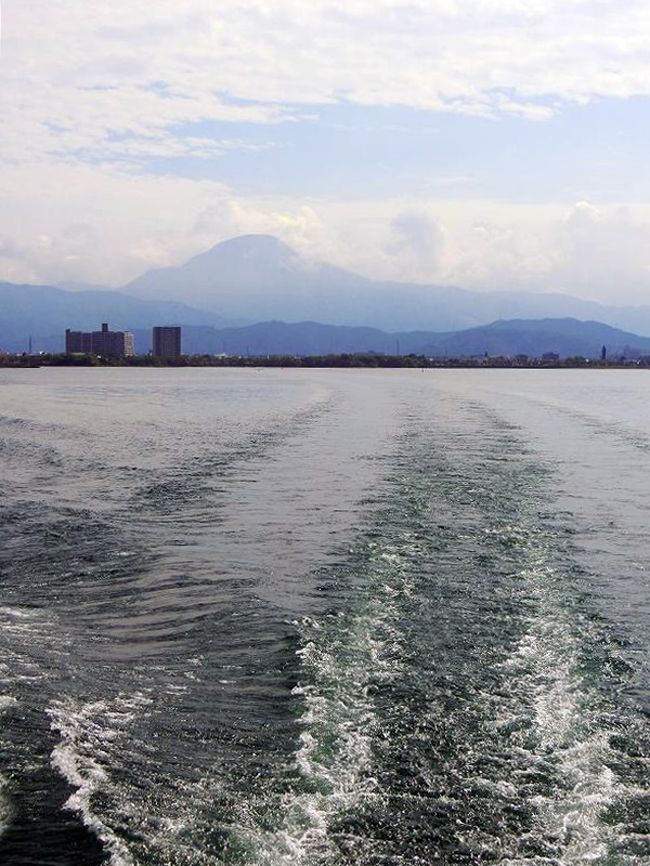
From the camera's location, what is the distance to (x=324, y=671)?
8656 mm

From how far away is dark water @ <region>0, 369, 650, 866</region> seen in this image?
5.85 m

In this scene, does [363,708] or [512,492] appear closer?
[363,708]

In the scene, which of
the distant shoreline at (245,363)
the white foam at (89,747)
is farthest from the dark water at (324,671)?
the distant shoreline at (245,363)

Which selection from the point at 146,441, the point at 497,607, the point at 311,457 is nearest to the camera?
the point at 497,607

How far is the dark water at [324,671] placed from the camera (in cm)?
585

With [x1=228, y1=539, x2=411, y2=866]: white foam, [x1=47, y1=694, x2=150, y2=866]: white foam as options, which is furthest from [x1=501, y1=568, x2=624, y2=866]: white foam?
A: [x1=47, y1=694, x2=150, y2=866]: white foam

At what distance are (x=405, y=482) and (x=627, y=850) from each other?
14.7 m

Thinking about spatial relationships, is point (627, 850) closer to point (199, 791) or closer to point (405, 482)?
point (199, 791)

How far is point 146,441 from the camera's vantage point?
95.6ft

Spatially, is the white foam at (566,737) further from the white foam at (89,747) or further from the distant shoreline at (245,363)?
the distant shoreline at (245,363)

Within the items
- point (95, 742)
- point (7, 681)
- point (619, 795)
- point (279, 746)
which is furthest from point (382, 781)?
point (7, 681)

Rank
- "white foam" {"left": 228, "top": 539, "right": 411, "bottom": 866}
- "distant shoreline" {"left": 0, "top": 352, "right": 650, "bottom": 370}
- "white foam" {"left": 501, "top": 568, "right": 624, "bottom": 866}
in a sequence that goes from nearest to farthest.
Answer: "white foam" {"left": 228, "top": 539, "right": 411, "bottom": 866} → "white foam" {"left": 501, "top": 568, "right": 624, "bottom": 866} → "distant shoreline" {"left": 0, "top": 352, "right": 650, "bottom": 370}

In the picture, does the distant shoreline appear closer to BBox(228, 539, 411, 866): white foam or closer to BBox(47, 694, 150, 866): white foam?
BBox(228, 539, 411, 866): white foam

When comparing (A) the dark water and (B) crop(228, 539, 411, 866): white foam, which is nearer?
(B) crop(228, 539, 411, 866): white foam
